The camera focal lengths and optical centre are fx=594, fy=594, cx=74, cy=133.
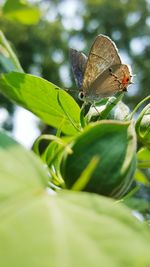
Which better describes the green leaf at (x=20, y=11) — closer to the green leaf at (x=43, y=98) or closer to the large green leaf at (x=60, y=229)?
the green leaf at (x=43, y=98)

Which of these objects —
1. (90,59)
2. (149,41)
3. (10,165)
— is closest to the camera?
(10,165)

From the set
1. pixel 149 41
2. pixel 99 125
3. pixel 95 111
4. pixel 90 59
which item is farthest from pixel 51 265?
pixel 149 41

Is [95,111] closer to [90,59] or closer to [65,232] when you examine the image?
[90,59]

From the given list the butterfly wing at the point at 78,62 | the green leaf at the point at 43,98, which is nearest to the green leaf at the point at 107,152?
the green leaf at the point at 43,98

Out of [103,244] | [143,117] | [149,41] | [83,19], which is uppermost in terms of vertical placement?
[103,244]

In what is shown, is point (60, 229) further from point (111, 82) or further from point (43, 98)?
point (111, 82)

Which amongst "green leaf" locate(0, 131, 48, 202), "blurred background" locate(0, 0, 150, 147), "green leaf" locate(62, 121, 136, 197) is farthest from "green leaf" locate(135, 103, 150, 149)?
"blurred background" locate(0, 0, 150, 147)

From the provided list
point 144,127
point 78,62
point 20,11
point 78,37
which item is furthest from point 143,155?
point 78,37
